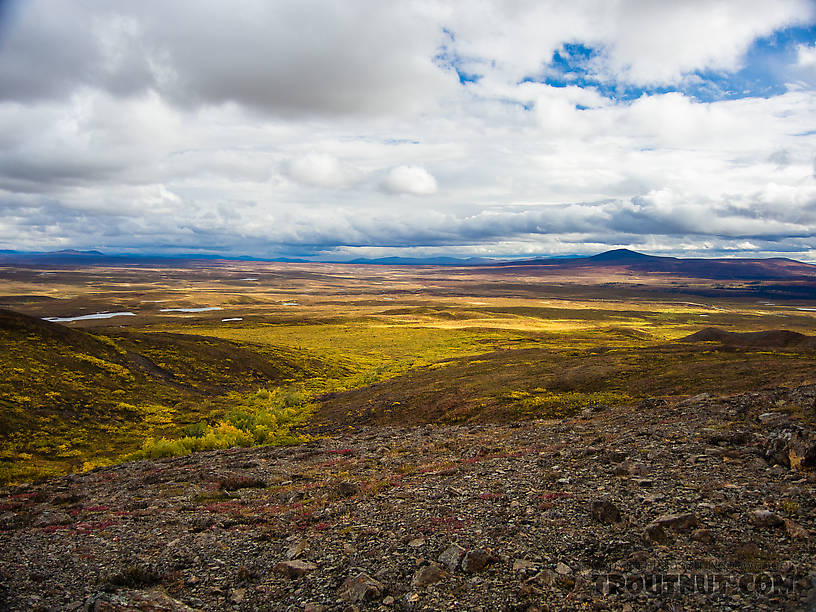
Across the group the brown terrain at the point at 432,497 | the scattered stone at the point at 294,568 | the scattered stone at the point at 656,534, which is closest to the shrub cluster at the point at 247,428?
the brown terrain at the point at 432,497

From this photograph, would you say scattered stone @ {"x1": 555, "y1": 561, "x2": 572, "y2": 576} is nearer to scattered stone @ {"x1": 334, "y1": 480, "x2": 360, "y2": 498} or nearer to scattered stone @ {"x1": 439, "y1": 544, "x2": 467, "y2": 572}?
scattered stone @ {"x1": 439, "y1": 544, "x2": 467, "y2": 572}

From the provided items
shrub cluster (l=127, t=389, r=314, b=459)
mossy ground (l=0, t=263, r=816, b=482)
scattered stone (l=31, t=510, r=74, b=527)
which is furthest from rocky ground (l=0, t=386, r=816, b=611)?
mossy ground (l=0, t=263, r=816, b=482)

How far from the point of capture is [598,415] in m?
27.8

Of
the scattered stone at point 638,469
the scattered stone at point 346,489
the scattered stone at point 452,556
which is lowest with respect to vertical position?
the scattered stone at point 346,489

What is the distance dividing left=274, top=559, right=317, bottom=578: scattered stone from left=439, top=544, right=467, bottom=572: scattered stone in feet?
10.8

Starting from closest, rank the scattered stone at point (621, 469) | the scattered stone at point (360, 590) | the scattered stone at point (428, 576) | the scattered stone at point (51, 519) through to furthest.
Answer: the scattered stone at point (360, 590) → the scattered stone at point (428, 576) → the scattered stone at point (621, 469) → the scattered stone at point (51, 519)

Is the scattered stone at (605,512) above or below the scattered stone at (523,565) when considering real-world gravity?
above

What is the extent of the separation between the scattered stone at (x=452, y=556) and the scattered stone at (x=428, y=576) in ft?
0.87

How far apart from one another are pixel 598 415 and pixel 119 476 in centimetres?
2653

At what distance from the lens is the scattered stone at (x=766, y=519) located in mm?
11078

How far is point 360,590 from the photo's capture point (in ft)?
34.0

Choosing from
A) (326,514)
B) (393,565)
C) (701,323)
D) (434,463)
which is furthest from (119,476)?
(701,323)

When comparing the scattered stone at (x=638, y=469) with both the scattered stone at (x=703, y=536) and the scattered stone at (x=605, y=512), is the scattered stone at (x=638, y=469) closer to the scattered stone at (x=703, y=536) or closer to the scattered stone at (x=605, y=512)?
the scattered stone at (x=605, y=512)

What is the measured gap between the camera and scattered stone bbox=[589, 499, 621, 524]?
40.8 ft
